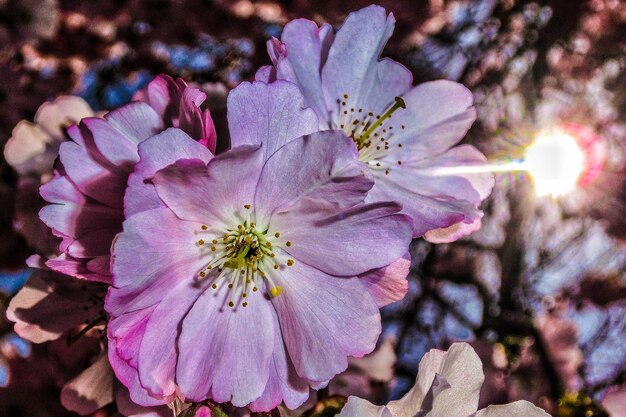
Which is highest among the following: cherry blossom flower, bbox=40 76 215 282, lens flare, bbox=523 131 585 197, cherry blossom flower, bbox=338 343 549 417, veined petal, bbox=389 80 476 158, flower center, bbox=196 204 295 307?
cherry blossom flower, bbox=40 76 215 282

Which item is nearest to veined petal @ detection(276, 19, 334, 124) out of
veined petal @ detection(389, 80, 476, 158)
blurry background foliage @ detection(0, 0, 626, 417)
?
veined petal @ detection(389, 80, 476, 158)

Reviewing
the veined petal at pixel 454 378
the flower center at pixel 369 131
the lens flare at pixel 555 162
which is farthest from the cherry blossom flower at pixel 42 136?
the lens flare at pixel 555 162

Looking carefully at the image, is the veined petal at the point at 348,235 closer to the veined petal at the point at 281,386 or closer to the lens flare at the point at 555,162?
the veined petal at the point at 281,386

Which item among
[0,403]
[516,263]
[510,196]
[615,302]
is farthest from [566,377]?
[0,403]

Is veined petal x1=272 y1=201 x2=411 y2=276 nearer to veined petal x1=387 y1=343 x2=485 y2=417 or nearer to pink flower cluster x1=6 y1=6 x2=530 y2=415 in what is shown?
pink flower cluster x1=6 y1=6 x2=530 y2=415

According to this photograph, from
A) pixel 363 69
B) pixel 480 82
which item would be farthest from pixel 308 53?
pixel 480 82

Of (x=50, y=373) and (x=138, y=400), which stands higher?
(x=138, y=400)

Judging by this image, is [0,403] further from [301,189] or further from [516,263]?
[516,263]

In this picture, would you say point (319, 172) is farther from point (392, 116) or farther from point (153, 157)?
point (392, 116)
